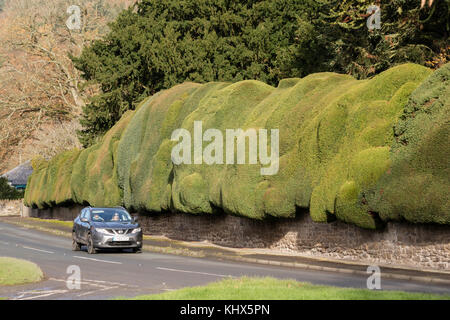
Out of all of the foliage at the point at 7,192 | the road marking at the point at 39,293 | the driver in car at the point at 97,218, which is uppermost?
the driver in car at the point at 97,218

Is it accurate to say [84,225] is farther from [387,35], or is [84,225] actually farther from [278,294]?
[278,294]

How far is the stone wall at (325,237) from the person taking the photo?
2081 cm

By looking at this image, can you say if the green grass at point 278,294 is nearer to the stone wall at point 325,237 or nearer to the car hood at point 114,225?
the stone wall at point 325,237

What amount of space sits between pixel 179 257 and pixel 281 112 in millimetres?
7208

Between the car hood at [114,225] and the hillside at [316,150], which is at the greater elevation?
the hillside at [316,150]

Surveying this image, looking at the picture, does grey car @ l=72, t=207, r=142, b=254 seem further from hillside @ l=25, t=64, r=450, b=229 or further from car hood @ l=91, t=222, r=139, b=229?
hillside @ l=25, t=64, r=450, b=229

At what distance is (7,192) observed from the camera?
9162cm

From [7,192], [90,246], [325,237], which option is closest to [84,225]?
[90,246]

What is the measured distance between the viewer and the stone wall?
20812 mm

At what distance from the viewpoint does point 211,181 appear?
32250 millimetres

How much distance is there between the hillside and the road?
3.30 meters

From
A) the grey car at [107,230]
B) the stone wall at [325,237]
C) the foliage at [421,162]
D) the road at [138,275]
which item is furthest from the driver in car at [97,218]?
the foliage at [421,162]

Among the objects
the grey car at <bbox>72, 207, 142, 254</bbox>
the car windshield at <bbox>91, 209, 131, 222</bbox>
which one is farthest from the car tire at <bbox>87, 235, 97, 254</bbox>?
the car windshield at <bbox>91, 209, 131, 222</bbox>
